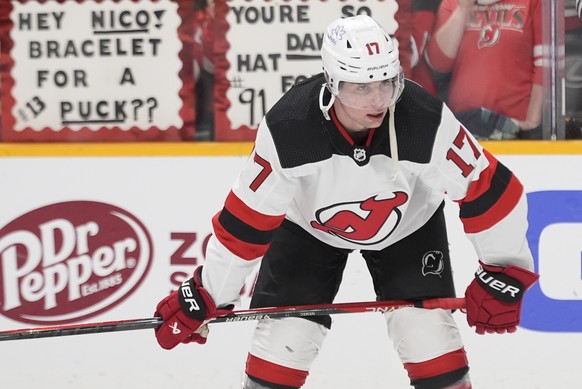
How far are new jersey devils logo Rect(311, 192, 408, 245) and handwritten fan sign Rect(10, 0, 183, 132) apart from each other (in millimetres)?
1114

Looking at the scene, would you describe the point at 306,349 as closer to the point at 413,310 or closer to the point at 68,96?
the point at 413,310

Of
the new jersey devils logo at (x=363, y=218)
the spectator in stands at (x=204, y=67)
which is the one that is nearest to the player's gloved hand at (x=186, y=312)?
the new jersey devils logo at (x=363, y=218)

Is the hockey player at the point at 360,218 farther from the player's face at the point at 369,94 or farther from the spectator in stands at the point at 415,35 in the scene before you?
the spectator in stands at the point at 415,35

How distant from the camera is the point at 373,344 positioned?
323cm

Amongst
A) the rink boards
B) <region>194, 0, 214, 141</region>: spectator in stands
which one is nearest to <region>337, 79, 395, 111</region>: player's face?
the rink boards

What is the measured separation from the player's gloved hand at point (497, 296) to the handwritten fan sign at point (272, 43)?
111cm

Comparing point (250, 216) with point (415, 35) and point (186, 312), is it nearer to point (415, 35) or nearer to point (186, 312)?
point (186, 312)

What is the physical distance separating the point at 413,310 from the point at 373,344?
78 cm

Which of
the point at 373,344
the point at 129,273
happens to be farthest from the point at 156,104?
the point at 373,344

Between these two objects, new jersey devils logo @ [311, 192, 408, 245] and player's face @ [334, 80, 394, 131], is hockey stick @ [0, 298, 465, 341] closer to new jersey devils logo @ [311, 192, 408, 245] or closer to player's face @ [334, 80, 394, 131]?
new jersey devils logo @ [311, 192, 408, 245]

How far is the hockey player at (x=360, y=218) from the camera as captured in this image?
230 cm

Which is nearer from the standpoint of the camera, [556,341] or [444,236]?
[444,236]

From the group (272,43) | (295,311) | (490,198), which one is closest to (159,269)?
(272,43)

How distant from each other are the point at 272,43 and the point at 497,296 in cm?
127
